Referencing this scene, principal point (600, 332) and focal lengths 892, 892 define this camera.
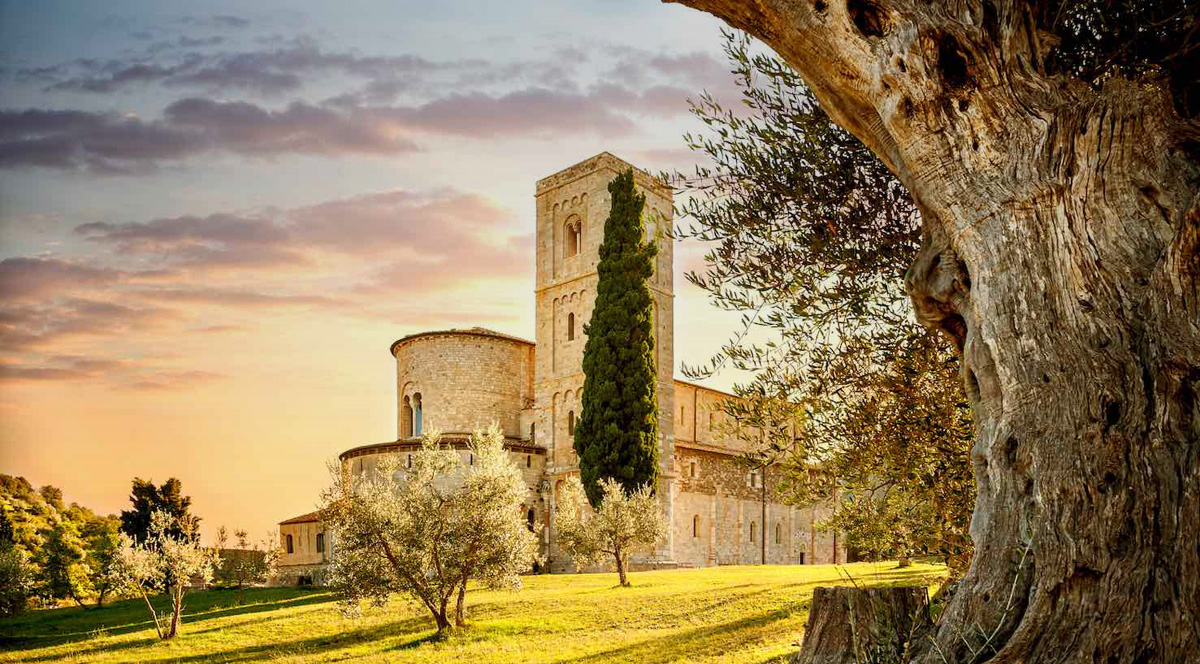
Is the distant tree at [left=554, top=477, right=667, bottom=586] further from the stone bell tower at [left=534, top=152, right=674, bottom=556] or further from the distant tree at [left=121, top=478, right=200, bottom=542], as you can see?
the distant tree at [left=121, top=478, right=200, bottom=542]

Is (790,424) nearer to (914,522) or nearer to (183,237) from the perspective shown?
(914,522)

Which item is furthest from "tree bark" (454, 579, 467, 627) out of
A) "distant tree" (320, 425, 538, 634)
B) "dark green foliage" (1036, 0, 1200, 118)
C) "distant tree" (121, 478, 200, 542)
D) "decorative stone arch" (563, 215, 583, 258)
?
"distant tree" (121, 478, 200, 542)

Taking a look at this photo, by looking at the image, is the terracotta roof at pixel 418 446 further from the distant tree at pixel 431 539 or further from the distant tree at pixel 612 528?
the distant tree at pixel 431 539

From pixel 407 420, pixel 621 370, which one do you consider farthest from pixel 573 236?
pixel 407 420

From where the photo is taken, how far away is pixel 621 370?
35656 mm

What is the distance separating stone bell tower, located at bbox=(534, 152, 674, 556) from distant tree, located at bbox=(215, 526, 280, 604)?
12.4 metres

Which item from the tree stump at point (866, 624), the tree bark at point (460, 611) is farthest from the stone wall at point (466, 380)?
the tree stump at point (866, 624)

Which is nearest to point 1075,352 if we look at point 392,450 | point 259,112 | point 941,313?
point 941,313

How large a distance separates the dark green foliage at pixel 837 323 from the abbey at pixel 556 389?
32.7 metres

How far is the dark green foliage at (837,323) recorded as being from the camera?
7.31 meters

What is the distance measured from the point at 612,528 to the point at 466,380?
615 inches

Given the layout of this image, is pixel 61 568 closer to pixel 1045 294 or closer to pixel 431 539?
pixel 431 539

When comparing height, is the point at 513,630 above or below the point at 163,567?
below

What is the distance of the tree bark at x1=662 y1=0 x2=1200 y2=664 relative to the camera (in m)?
3.72
